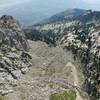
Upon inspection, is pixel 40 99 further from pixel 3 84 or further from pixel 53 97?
pixel 3 84

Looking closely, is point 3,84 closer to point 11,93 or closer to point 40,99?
point 11,93

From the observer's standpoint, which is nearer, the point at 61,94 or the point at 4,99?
the point at 4,99

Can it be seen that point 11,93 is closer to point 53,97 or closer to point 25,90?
point 25,90

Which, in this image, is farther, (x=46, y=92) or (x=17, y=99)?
(x=46, y=92)

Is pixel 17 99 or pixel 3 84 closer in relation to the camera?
pixel 17 99

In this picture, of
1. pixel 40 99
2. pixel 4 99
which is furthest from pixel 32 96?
pixel 4 99

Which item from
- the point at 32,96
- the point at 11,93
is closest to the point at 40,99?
the point at 32,96

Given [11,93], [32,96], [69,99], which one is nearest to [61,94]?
[69,99]
